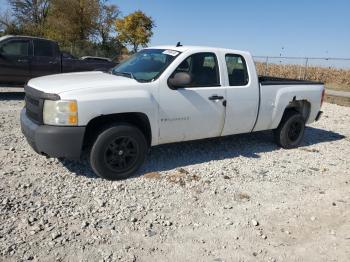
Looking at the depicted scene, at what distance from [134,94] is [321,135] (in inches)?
221

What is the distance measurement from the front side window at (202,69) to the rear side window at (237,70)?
282 mm

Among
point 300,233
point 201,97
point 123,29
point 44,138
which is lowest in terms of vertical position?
point 300,233

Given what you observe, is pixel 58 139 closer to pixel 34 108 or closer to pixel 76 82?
pixel 34 108

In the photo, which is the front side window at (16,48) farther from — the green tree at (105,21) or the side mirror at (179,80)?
the green tree at (105,21)

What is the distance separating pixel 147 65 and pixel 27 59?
650 centimetres

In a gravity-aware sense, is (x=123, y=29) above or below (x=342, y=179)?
above

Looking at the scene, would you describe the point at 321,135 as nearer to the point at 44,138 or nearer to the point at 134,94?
the point at 134,94

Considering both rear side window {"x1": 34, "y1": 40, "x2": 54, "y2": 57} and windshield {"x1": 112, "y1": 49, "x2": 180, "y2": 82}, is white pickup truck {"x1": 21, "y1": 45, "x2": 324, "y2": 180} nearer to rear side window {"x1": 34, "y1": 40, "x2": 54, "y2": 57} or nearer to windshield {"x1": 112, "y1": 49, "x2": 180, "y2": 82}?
windshield {"x1": 112, "y1": 49, "x2": 180, "y2": 82}

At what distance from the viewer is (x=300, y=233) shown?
13.6ft

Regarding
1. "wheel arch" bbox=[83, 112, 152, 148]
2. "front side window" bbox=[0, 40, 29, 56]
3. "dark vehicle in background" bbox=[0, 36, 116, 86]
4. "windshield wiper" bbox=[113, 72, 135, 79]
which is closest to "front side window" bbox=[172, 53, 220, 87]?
"windshield wiper" bbox=[113, 72, 135, 79]

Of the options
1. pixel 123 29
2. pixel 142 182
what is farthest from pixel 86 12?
pixel 142 182

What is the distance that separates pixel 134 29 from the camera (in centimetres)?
4328

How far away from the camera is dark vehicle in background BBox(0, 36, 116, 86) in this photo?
34.7 ft

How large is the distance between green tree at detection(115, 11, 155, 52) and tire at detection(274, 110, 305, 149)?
120ft
